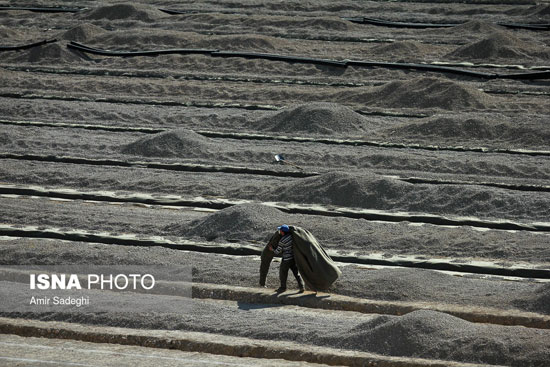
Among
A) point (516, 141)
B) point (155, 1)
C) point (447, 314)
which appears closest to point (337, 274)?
point (447, 314)

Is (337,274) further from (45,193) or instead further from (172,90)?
(172,90)

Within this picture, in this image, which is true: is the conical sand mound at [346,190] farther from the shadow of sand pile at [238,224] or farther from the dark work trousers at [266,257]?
the dark work trousers at [266,257]

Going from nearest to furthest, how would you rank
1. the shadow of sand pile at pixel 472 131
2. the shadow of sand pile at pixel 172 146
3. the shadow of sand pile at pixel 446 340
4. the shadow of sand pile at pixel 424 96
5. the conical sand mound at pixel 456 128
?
the shadow of sand pile at pixel 446 340 → the shadow of sand pile at pixel 172 146 → the shadow of sand pile at pixel 472 131 → the conical sand mound at pixel 456 128 → the shadow of sand pile at pixel 424 96

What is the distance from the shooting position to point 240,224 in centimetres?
1595

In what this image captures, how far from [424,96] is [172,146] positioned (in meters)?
6.34

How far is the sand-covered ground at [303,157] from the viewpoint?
12.9 m

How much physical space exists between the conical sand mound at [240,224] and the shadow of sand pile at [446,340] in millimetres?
4361

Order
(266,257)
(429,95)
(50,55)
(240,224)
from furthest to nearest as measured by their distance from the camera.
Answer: (50,55) < (429,95) < (240,224) < (266,257)

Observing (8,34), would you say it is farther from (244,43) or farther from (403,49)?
(403,49)

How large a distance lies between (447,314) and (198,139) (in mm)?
10099

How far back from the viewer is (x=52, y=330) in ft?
40.0

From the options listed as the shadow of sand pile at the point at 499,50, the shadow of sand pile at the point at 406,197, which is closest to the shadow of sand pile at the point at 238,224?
the shadow of sand pile at the point at 406,197

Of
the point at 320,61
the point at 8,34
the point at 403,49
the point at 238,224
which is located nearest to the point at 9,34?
the point at 8,34

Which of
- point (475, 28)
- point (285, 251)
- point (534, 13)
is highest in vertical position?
point (534, 13)
